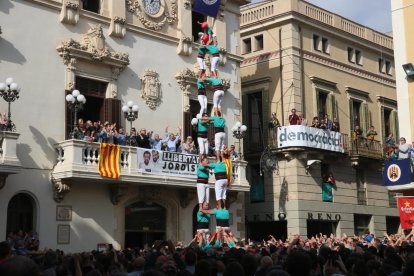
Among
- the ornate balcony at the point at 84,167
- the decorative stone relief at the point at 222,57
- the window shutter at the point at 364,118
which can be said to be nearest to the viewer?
the ornate balcony at the point at 84,167

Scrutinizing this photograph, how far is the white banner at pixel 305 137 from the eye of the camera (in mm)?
30312

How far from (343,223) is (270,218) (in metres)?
4.23

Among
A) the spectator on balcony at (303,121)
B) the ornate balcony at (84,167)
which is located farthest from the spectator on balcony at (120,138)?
the spectator on balcony at (303,121)

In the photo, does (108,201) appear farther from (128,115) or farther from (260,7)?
(260,7)

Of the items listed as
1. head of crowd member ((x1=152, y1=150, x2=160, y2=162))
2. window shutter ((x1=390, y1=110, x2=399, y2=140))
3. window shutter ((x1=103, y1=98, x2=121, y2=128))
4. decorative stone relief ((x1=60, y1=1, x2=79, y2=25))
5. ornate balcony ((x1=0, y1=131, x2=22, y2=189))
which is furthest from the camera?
window shutter ((x1=390, y1=110, x2=399, y2=140))

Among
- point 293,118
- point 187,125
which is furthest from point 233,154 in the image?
point 293,118

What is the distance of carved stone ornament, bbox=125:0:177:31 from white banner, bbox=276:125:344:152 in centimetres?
778

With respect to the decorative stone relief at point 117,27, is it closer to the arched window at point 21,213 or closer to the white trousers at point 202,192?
the arched window at point 21,213

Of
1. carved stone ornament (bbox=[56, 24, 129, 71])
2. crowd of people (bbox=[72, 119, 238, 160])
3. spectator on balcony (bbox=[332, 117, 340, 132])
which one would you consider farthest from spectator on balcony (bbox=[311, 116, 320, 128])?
carved stone ornament (bbox=[56, 24, 129, 71])

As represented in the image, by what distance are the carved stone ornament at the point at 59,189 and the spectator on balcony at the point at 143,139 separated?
3.48 m

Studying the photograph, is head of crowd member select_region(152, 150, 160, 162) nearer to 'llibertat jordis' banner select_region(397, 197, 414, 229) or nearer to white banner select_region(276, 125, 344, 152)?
white banner select_region(276, 125, 344, 152)

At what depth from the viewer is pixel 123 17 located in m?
25.3

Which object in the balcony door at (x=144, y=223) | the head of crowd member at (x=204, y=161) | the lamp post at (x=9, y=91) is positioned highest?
the lamp post at (x=9, y=91)

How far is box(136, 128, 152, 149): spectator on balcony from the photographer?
24328 millimetres
